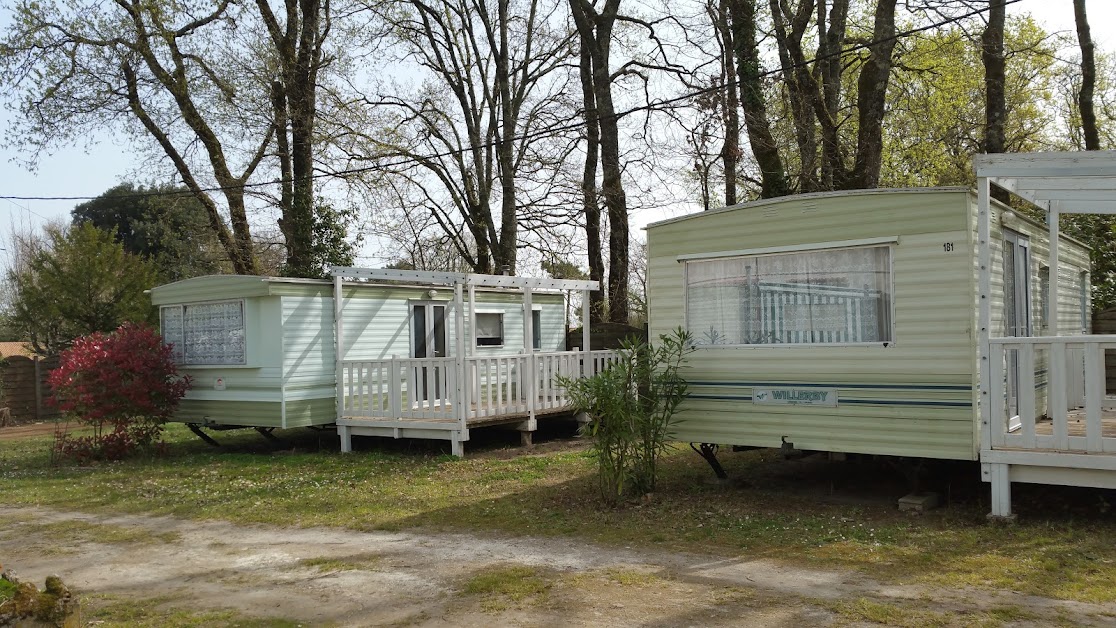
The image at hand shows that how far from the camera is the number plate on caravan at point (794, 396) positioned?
8305mm

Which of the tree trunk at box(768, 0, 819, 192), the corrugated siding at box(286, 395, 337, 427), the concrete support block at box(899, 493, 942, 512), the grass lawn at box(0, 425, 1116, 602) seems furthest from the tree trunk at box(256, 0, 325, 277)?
the concrete support block at box(899, 493, 942, 512)

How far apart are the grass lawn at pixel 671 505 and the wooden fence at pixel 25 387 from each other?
8.20 metres

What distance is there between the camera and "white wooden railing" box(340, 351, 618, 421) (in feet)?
41.0

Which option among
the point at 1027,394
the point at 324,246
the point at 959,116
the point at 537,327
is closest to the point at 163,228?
the point at 324,246

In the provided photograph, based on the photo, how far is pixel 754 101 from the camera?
1595 cm

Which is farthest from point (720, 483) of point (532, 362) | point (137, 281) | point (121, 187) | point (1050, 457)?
point (121, 187)

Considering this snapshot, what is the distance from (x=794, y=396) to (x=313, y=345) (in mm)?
7673

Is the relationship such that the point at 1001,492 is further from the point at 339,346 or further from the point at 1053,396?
the point at 339,346

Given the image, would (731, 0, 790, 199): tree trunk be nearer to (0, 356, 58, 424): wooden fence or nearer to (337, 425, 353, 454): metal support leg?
(337, 425, 353, 454): metal support leg

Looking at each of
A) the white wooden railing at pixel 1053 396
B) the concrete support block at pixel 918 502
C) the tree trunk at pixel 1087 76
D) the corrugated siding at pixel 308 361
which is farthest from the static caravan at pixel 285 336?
the tree trunk at pixel 1087 76

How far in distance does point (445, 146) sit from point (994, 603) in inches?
878

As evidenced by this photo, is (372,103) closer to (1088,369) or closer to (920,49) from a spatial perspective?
(920,49)

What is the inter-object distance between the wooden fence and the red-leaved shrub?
311 inches

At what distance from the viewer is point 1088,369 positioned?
7.19m
